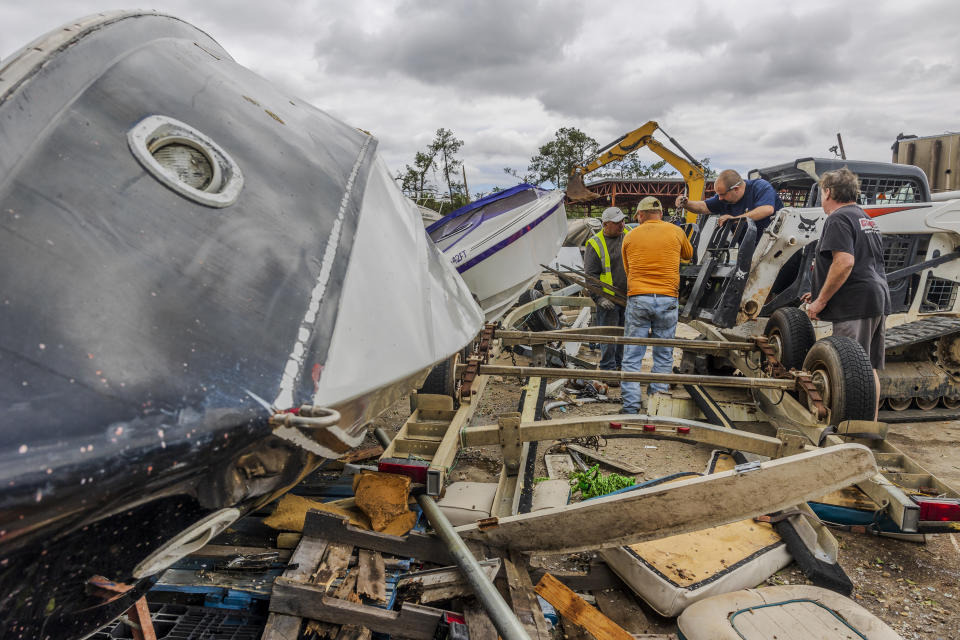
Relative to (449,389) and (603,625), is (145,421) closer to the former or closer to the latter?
(603,625)

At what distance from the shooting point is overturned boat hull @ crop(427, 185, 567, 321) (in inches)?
244

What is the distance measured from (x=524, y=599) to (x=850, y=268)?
9.85 feet

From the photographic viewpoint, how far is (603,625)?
1.83 m

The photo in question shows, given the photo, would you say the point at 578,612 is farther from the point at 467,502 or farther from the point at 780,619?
the point at 467,502

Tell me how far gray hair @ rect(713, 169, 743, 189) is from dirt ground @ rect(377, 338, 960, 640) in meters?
2.62

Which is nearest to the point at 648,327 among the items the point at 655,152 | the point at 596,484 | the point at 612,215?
the point at 612,215

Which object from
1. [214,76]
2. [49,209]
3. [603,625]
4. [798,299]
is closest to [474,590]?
[603,625]

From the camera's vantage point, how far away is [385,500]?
221 cm

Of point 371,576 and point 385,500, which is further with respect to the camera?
point 385,500

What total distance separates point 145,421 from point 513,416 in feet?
6.81

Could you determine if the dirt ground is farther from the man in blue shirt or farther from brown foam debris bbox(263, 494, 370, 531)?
the man in blue shirt

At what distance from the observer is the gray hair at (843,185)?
350cm

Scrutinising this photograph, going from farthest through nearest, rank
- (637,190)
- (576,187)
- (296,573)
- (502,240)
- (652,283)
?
1. (637,190)
2. (576,187)
3. (502,240)
4. (652,283)
5. (296,573)

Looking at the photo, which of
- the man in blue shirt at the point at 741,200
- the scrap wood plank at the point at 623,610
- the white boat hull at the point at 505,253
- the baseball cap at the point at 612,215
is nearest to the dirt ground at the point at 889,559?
the scrap wood plank at the point at 623,610
